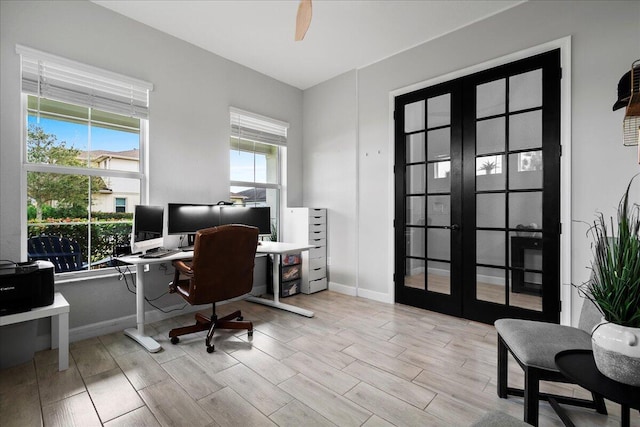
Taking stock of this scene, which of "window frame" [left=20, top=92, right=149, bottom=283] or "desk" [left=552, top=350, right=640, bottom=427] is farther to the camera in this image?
"window frame" [left=20, top=92, right=149, bottom=283]

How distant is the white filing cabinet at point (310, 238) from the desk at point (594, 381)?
284cm

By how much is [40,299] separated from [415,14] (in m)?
3.84

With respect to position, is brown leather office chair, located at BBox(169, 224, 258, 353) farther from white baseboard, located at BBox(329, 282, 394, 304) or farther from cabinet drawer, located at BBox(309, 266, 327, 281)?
white baseboard, located at BBox(329, 282, 394, 304)

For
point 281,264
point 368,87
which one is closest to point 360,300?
point 281,264

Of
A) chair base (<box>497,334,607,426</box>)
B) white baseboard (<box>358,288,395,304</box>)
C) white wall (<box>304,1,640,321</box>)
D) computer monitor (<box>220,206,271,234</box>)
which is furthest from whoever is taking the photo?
white baseboard (<box>358,288,395,304</box>)

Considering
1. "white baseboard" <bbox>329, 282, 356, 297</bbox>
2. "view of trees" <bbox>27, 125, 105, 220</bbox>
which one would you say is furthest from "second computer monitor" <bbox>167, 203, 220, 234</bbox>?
"white baseboard" <bbox>329, 282, 356, 297</bbox>

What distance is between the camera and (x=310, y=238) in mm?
3973

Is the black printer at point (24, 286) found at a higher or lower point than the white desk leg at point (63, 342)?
higher

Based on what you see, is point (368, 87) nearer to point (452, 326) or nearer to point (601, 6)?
point (601, 6)

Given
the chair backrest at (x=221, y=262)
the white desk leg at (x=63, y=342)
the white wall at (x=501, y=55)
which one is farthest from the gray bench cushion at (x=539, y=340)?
the white desk leg at (x=63, y=342)

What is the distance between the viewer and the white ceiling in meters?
2.66

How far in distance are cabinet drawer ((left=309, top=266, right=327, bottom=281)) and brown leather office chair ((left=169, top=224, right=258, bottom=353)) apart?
143cm

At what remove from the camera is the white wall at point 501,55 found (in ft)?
7.39

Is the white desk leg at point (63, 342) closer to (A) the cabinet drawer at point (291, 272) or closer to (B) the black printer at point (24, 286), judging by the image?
(B) the black printer at point (24, 286)
